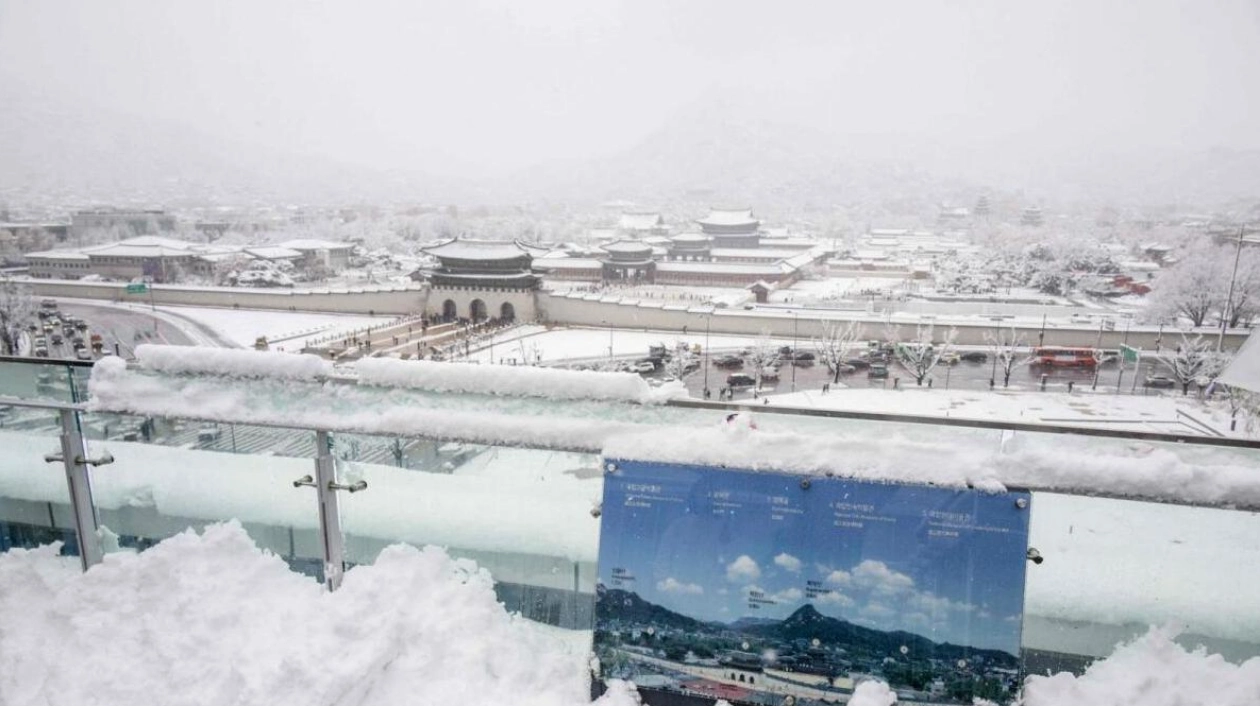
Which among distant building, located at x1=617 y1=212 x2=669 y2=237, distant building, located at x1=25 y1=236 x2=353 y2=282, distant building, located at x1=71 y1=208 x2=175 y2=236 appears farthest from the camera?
distant building, located at x1=617 y1=212 x2=669 y2=237

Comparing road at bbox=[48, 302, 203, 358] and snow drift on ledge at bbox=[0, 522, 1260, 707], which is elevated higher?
snow drift on ledge at bbox=[0, 522, 1260, 707]

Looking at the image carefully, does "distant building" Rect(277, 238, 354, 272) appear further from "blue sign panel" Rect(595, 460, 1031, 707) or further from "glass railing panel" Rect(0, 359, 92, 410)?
"blue sign panel" Rect(595, 460, 1031, 707)

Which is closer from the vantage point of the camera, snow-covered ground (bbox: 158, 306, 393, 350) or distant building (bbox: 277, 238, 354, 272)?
snow-covered ground (bbox: 158, 306, 393, 350)

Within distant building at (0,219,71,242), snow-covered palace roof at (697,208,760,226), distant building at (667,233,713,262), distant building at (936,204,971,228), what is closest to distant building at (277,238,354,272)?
distant building at (0,219,71,242)

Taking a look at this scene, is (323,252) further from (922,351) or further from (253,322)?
(922,351)

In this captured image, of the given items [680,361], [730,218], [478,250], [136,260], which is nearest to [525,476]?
[680,361]

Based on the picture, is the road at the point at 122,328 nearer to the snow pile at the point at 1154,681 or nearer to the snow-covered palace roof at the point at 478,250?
the snow-covered palace roof at the point at 478,250
